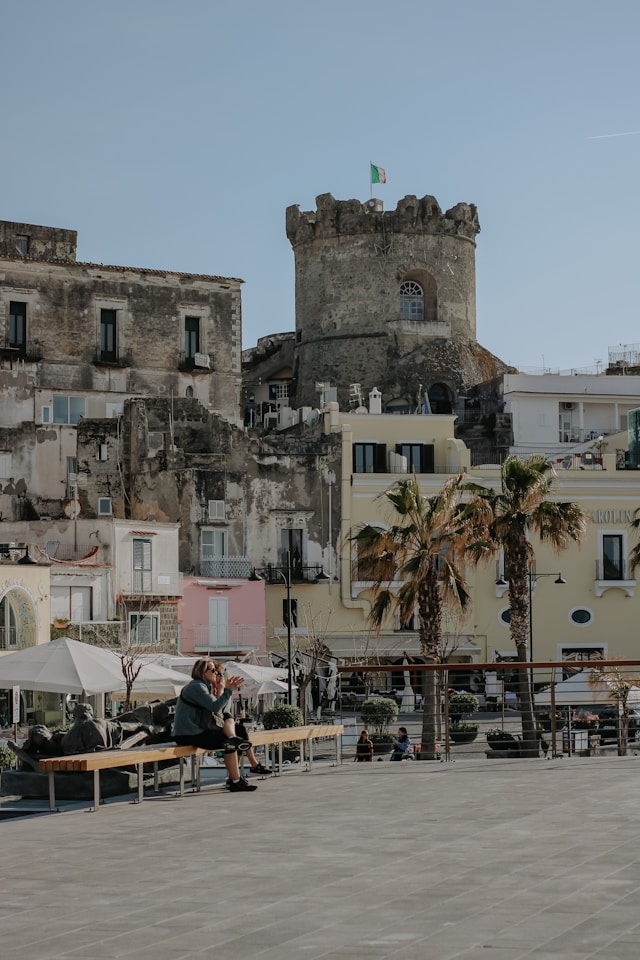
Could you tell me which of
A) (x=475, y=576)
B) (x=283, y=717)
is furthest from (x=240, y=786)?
(x=475, y=576)

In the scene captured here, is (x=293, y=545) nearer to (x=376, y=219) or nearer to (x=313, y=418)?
(x=313, y=418)

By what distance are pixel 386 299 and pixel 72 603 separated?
110 feet

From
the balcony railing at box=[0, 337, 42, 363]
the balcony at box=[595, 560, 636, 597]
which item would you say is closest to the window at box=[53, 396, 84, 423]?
the balcony railing at box=[0, 337, 42, 363]

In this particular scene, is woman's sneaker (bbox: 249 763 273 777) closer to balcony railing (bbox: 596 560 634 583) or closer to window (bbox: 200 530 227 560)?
window (bbox: 200 530 227 560)

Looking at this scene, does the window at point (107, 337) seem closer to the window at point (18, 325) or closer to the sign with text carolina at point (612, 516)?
the window at point (18, 325)

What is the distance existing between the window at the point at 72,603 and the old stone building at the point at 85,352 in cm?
904

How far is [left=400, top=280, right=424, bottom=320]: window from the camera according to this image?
76562mm

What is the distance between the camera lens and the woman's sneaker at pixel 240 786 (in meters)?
14.2

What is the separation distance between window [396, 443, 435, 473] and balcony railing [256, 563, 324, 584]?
5.33m

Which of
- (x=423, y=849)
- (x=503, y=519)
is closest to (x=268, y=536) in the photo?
(x=503, y=519)

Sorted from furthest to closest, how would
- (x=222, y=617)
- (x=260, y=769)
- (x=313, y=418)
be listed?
(x=313, y=418)
(x=222, y=617)
(x=260, y=769)

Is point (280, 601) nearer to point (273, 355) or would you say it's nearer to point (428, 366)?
point (428, 366)

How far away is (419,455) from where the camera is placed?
192 feet

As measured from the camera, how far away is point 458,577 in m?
34.2
